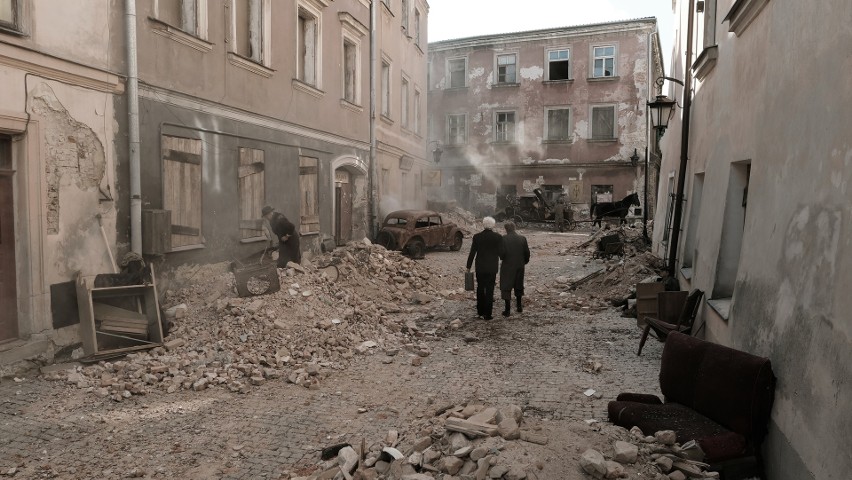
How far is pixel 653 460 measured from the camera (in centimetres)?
381

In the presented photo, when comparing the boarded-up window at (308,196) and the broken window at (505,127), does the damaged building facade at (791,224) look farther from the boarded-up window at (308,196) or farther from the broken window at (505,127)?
the broken window at (505,127)

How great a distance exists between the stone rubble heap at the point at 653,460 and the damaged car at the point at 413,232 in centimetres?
1326

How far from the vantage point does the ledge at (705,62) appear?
8.22 metres

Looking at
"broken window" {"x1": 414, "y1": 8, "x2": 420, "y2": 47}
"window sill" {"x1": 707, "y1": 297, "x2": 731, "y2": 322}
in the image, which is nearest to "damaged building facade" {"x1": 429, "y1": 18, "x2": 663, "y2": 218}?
"broken window" {"x1": 414, "y1": 8, "x2": 420, "y2": 47}

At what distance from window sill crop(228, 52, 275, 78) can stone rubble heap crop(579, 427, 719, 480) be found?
30.8 ft

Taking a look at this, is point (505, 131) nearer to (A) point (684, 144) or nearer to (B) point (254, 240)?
(A) point (684, 144)

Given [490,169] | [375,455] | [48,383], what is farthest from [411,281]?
[490,169]

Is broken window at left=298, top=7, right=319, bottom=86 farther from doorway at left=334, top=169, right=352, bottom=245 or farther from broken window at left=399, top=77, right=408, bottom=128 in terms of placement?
broken window at left=399, top=77, right=408, bottom=128

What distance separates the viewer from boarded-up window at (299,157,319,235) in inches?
532

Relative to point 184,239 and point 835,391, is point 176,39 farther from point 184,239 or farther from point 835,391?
point 835,391

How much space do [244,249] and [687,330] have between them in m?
7.87

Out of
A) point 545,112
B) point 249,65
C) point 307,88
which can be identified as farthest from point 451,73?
point 249,65

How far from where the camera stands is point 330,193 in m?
15.0

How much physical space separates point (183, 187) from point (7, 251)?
3.06 m
